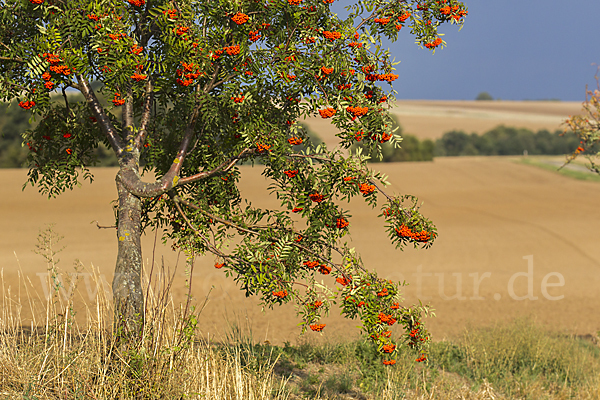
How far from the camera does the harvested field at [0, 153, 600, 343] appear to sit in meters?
10.5

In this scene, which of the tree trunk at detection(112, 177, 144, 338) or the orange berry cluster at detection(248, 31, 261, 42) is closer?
the orange berry cluster at detection(248, 31, 261, 42)

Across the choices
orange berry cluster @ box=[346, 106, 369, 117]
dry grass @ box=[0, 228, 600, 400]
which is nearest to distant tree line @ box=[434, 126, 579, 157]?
dry grass @ box=[0, 228, 600, 400]

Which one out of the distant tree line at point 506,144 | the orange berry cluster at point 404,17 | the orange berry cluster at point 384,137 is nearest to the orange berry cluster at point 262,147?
the orange berry cluster at point 384,137

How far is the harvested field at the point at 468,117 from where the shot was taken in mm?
70562

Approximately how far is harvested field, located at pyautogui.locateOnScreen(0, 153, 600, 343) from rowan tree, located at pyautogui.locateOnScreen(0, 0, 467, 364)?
1.42m

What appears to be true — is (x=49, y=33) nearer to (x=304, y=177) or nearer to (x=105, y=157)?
(x=304, y=177)

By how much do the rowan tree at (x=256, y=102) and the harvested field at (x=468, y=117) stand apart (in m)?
55.7

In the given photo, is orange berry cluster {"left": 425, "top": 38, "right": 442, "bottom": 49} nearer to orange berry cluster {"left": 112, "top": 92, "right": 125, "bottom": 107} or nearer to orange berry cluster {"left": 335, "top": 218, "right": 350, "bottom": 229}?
orange berry cluster {"left": 335, "top": 218, "right": 350, "bottom": 229}

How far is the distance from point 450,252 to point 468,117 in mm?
71096

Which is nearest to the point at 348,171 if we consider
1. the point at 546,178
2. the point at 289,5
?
the point at 289,5

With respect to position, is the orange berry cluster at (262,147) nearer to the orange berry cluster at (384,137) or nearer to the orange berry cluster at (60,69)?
the orange berry cluster at (384,137)

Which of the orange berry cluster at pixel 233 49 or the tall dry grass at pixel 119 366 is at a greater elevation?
the orange berry cluster at pixel 233 49

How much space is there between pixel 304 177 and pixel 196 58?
1367 millimetres

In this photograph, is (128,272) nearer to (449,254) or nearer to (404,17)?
(404,17)
